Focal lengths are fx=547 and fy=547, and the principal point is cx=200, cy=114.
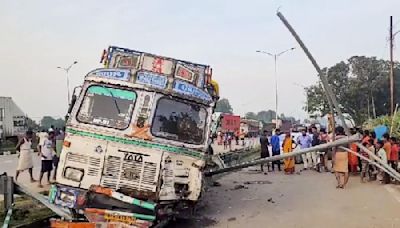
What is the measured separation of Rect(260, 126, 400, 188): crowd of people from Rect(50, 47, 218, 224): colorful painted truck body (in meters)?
5.51

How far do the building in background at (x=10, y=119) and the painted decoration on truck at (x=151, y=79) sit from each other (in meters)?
39.7

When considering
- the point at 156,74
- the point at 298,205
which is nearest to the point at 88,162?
the point at 156,74

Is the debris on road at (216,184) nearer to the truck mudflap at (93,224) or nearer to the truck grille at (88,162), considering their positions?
the truck grille at (88,162)

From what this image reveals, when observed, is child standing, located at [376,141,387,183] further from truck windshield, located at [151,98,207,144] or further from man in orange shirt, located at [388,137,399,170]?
truck windshield, located at [151,98,207,144]

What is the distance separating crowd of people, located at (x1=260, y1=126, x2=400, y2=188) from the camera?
14906mm

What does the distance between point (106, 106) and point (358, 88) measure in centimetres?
5321

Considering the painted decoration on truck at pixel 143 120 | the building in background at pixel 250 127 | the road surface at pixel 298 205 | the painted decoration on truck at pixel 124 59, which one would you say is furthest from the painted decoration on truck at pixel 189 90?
the building in background at pixel 250 127

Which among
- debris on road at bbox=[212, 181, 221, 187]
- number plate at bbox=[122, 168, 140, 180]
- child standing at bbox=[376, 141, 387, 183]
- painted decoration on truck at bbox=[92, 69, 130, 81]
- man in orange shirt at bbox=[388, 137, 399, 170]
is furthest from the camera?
debris on road at bbox=[212, 181, 221, 187]

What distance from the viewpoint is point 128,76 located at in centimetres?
963

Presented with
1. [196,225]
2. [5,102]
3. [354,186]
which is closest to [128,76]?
[196,225]

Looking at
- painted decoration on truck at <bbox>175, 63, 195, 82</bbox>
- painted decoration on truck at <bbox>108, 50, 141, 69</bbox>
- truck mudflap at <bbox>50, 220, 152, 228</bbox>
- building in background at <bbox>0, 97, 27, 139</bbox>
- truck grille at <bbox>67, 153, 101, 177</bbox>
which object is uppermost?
building in background at <bbox>0, 97, 27, 139</bbox>

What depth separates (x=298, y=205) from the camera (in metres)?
12.5

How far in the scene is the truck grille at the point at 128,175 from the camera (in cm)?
888

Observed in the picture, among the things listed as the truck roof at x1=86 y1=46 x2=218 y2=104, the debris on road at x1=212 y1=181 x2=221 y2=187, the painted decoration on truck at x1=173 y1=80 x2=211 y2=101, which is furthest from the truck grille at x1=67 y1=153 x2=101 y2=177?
the debris on road at x1=212 y1=181 x2=221 y2=187
